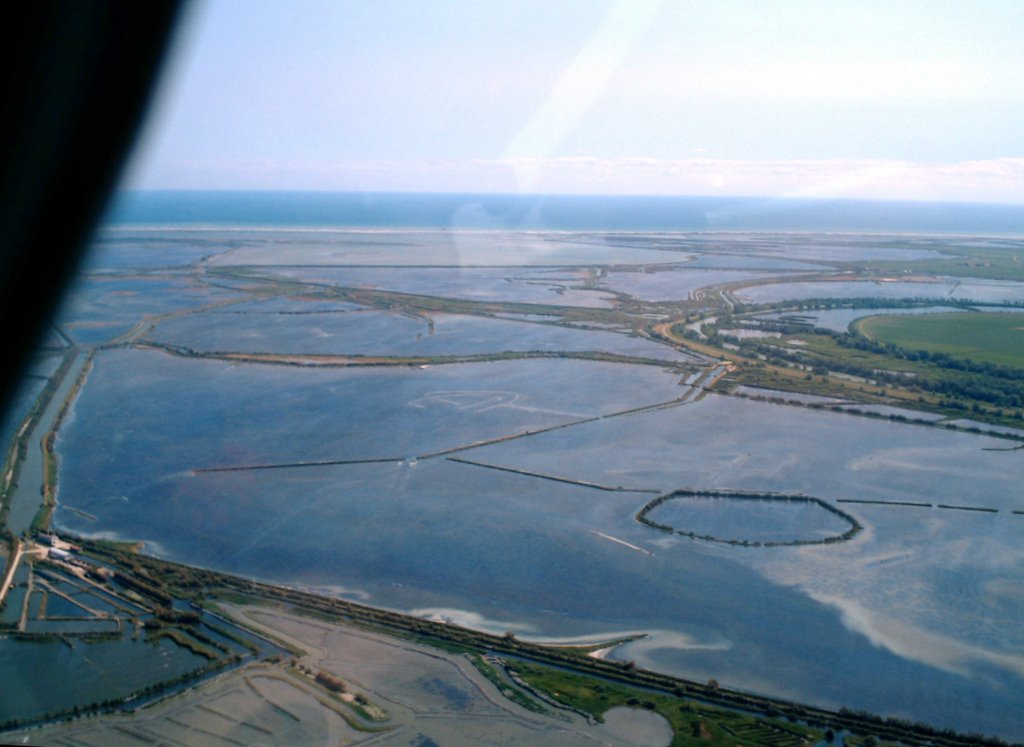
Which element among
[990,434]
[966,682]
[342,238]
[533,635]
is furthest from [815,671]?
[342,238]

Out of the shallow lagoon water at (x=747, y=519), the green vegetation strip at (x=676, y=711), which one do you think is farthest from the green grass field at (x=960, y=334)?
the green vegetation strip at (x=676, y=711)

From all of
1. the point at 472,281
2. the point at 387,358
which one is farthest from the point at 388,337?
the point at 472,281

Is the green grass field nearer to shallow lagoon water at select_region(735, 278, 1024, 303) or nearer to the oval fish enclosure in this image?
shallow lagoon water at select_region(735, 278, 1024, 303)

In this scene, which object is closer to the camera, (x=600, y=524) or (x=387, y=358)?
(x=600, y=524)

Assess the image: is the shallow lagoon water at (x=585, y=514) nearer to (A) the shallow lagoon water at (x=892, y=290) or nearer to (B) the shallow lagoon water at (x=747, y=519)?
(B) the shallow lagoon water at (x=747, y=519)

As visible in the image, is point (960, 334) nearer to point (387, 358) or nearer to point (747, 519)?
point (387, 358)
